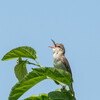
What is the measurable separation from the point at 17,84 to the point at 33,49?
0.62m

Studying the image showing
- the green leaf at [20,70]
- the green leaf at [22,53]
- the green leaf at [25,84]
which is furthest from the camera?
the green leaf at [20,70]

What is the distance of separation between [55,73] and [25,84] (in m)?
0.28

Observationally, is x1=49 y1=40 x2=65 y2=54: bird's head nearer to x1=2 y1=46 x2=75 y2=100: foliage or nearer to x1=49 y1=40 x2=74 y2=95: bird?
x1=49 y1=40 x2=74 y2=95: bird

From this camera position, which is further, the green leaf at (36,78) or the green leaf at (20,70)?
the green leaf at (20,70)

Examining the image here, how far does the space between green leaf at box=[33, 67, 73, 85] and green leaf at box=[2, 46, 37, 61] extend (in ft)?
1.82

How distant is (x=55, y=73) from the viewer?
2.38m

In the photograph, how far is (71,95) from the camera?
2.44 metres

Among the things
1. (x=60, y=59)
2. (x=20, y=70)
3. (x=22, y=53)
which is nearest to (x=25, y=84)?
(x=22, y=53)

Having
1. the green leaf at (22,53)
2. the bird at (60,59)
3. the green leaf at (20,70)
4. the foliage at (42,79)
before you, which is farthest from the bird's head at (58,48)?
the foliage at (42,79)

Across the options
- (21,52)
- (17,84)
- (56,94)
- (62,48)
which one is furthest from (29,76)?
(62,48)

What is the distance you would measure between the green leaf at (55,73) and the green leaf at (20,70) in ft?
2.10

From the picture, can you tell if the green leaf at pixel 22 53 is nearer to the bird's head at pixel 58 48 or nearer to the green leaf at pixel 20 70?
the green leaf at pixel 20 70

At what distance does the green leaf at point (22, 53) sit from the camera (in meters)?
2.87

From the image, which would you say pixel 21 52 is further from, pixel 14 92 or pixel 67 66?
pixel 67 66
